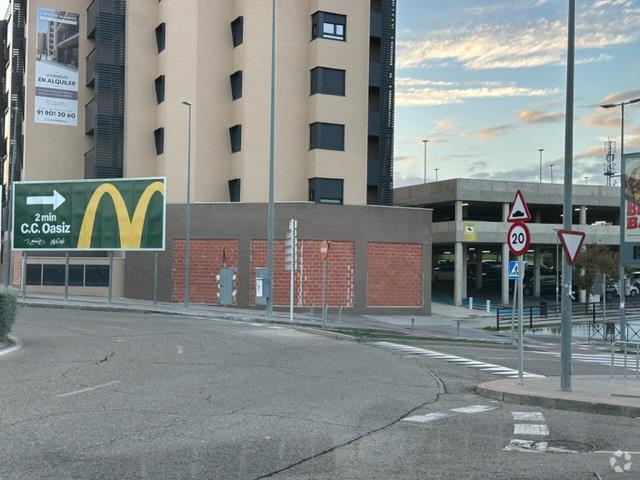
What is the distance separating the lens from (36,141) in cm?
4947

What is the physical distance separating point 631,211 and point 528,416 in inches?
808

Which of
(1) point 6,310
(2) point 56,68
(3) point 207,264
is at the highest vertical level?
(2) point 56,68

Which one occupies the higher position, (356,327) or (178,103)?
(178,103)

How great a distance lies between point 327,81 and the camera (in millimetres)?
41312

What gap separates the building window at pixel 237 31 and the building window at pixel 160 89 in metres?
5.05

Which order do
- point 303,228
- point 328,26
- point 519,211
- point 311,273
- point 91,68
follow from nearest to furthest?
1. point 519,211
2. point 311,273
3. point 303,228
4. point 328,26
5. point 91,68

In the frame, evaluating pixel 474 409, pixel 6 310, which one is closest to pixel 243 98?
pixel 6 310

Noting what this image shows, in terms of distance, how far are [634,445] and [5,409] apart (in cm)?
756

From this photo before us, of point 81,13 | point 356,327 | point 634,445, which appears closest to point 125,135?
point 81,13

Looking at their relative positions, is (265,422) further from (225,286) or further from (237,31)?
(237,31)

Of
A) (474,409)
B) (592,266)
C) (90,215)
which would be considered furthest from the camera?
(592,266)

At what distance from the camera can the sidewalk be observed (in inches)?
408

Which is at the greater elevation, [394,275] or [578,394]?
[394,275]

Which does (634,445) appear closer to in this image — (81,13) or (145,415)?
(145,415)
